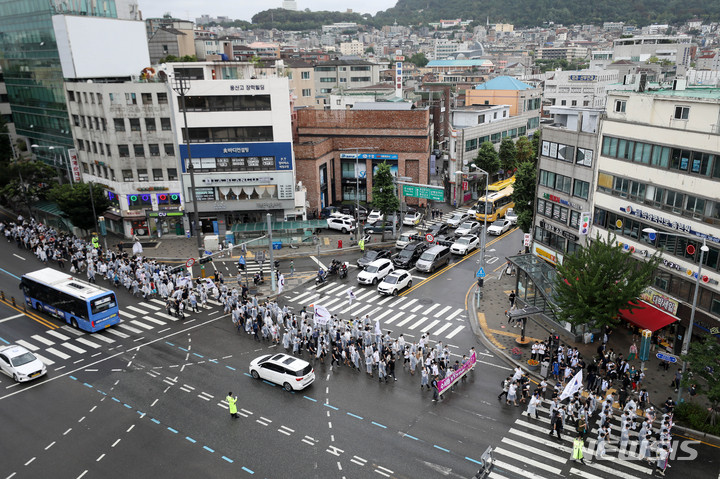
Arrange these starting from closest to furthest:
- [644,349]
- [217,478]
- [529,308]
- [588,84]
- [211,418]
Answer: 1. [217,478]
2. [211,418]
3. [644,349]
4. [529,308]
5. [588,84]

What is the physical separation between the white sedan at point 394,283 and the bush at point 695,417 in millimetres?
20921

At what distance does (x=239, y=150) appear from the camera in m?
53.2

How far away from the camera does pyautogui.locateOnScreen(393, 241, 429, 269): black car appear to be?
4647 centimetres

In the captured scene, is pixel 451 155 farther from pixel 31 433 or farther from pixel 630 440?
pixel 31 433

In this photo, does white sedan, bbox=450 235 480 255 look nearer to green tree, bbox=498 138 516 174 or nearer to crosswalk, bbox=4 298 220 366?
green tree, bbox=498 138 516 174

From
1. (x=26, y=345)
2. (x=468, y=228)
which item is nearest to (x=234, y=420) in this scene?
(x=26, y=345)

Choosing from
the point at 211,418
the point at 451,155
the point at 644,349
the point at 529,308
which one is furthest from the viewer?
the point at 451,155

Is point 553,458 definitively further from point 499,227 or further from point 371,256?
point 499,227

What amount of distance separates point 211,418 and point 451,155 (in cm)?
5354

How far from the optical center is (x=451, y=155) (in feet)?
231

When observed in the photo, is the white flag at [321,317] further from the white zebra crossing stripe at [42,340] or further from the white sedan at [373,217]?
the white sedan at [373,217]

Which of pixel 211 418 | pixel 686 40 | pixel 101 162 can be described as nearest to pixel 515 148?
pixel 101 162

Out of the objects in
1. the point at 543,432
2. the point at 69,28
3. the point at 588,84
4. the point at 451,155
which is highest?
the point at 69,28

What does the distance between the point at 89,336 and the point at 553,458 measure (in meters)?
28.6
